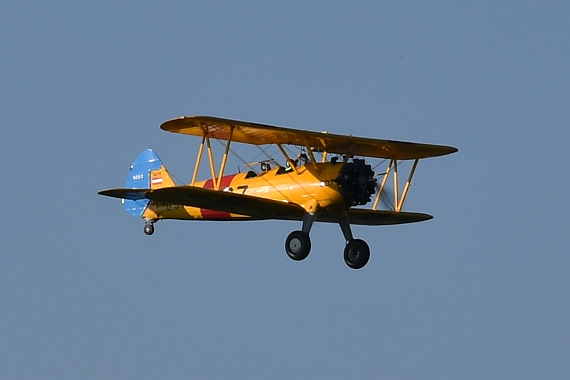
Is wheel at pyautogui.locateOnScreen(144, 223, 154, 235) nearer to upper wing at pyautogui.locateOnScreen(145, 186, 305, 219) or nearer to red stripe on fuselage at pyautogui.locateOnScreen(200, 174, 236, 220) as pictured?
red stripe on fuselage at pyautogui.locateOnScreen(200, 174, 236, 220)

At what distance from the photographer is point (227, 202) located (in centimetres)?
2898

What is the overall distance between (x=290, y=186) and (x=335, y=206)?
3.61 feet

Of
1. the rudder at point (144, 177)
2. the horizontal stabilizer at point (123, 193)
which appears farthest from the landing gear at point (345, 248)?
the rudder at point (144, 177)

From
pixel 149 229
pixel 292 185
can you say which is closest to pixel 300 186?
pixel 292 185

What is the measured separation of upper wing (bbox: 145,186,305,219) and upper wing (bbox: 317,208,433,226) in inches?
39.9

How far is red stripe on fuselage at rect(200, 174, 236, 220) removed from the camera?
103 feet

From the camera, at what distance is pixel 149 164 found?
34.9m

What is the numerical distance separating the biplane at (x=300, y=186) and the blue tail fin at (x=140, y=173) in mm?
2432

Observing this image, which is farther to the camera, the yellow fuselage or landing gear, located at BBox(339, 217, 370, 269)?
landing gear, located at BBox(339, 217, 370, 269)

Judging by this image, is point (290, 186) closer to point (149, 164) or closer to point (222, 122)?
point (222, 122)

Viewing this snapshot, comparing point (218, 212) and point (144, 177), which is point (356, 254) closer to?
point (218, 212)

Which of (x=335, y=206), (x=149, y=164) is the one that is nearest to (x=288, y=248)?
(x=335, y=206)

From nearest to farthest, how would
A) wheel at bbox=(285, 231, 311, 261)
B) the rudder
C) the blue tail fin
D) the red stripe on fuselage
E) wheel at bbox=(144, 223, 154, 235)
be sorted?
wheel at bbox=(285, 231, 311, 261) → the red stripe on fuselage → wheel at bbox=(144, 223, 154, 235) → the rudder → the blue tail fin

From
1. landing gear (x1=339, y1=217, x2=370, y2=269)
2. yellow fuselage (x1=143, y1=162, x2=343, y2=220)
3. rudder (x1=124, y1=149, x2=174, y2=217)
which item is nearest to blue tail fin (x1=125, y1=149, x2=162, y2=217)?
rudder (x1=124, y1=149, x2=174, y2=217)
